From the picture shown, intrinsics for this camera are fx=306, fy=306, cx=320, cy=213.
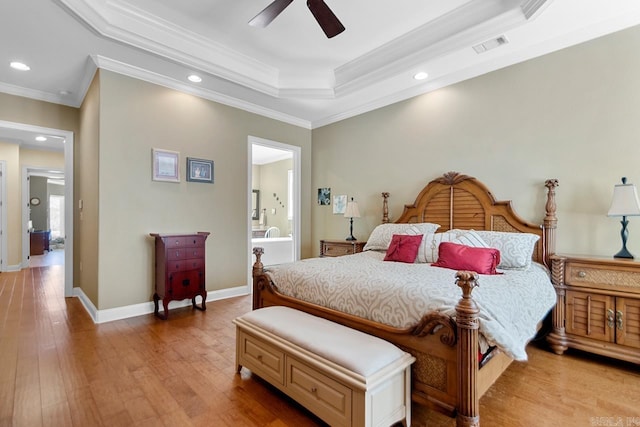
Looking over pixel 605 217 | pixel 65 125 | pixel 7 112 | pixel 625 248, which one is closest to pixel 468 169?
pixel 605 217

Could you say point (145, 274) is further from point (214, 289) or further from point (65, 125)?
point (65, 125)

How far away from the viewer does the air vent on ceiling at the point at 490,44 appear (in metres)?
2.93

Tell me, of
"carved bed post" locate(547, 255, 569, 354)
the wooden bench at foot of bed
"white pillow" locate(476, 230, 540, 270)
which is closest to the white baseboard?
the wooden bench at foot of bed

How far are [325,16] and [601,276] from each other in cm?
304

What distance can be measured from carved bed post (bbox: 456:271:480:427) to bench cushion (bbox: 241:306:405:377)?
309mm

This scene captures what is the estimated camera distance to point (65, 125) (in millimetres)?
4332

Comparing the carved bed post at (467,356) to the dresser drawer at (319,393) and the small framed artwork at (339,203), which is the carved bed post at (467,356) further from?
the small framed artwork at (339,203)

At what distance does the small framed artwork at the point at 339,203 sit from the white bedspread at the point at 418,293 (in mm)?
2361

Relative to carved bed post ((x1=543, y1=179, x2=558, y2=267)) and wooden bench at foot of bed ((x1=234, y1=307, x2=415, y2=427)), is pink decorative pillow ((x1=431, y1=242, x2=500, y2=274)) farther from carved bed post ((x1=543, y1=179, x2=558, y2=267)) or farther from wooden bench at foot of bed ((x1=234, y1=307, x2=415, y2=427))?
wooden bench at foot of bed ((x1=234, y1=307, x2=415, y2=427))

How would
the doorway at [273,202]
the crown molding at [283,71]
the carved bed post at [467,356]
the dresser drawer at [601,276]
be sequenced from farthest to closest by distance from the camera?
the doorway at [273,202] < the crown molding at [283,71] < the dresser drawer at [601,276] < the carved bed post at [467,356]

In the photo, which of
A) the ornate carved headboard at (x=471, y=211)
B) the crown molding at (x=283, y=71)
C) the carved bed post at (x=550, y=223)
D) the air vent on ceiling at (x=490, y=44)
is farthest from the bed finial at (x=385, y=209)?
the air vent on ceiling at (x=490, y=44)

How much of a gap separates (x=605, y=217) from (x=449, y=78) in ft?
7.11

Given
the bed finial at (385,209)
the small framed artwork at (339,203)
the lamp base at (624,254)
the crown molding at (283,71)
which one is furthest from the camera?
the small framed artwork at (339,203)

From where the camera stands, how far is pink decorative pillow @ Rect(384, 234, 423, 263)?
3059mm
